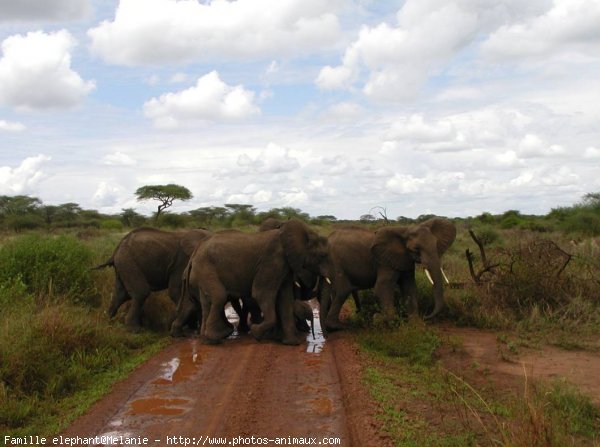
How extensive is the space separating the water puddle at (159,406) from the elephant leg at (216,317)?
3.22 m

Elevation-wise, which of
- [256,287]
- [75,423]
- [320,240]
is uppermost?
[320,240]

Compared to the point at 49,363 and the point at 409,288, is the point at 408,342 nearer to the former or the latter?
the point at 409,288

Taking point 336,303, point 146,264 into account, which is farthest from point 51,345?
point 336,303

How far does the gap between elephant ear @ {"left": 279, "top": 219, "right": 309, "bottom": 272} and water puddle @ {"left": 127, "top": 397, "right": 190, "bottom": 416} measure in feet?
13.2

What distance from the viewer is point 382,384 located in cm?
789

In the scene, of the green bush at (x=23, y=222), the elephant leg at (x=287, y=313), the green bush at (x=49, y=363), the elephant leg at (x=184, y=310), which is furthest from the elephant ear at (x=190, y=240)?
the green bush at (x=23, y=222)

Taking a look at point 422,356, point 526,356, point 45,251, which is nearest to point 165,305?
point 45,251

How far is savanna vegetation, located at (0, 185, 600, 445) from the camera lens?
20.9ft

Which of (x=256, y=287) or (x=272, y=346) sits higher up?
(x=256, y=287)

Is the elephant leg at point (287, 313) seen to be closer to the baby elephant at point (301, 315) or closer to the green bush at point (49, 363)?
the baby elephant at point (301, 315)

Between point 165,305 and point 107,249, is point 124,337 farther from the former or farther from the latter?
point 107,249

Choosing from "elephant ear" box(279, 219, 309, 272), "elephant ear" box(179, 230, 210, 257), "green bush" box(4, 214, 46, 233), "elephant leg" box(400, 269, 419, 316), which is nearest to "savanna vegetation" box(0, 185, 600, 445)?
"elephant leg" box(400, 269, 419, 316)

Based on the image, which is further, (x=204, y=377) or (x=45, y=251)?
(x=45, y=251)

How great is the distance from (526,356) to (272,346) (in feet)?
13.2
